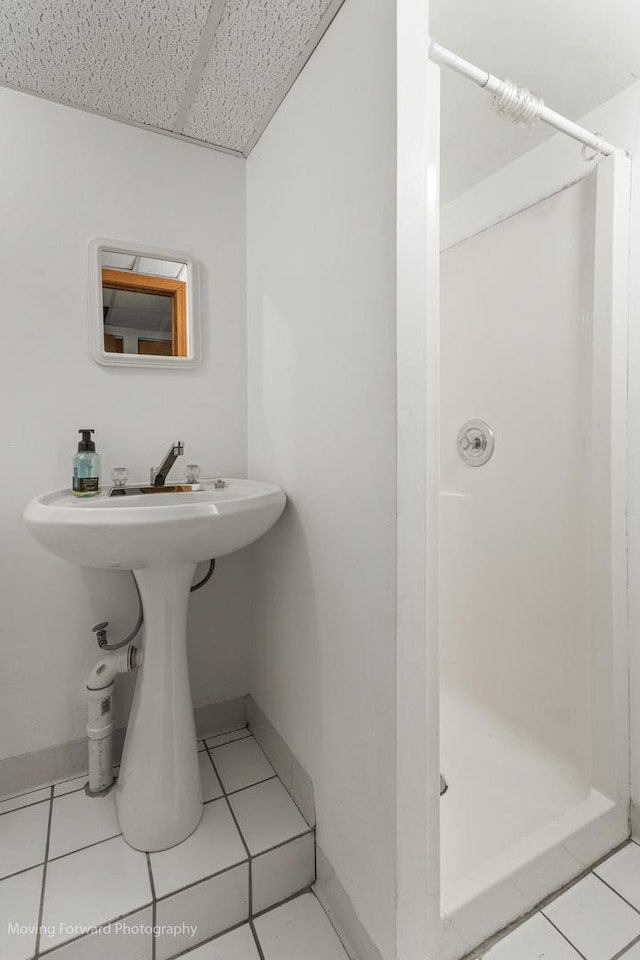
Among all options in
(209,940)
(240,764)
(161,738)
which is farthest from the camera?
(240,764)

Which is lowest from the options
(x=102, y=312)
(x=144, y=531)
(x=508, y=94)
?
(x=144, y=531)

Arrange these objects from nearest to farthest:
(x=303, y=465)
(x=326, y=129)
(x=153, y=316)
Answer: (x=326, y=129) → (x=303, y=465) → (x=153, y=316)

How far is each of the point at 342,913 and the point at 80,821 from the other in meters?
0.62

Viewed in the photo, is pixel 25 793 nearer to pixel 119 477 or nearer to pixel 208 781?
pixel 208 781

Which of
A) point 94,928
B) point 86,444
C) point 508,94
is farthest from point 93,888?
point 508,94

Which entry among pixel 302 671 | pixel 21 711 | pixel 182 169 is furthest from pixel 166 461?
pixel 182 169

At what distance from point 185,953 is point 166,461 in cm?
99

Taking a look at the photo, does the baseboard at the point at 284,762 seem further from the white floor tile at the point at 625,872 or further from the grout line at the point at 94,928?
the white floor tile at the point at 625,872

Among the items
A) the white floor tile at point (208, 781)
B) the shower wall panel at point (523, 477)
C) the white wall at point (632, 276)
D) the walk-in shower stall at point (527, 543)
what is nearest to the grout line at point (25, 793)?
the white floor tile at point (208, 781)

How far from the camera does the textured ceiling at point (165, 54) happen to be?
36.3 inches

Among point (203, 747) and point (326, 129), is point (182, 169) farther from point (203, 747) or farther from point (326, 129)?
point (203, 747)

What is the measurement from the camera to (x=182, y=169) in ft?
4.30

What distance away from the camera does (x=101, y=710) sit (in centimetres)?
112

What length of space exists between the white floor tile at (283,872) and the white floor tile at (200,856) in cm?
5
